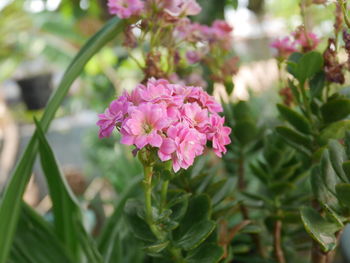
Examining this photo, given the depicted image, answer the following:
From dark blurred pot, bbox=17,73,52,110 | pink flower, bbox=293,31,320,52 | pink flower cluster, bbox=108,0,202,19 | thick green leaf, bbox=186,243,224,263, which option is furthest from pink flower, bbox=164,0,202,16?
dark blurred pot, bbox=17,73,52,110

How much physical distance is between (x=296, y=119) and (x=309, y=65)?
0.17ft

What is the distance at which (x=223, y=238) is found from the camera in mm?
391

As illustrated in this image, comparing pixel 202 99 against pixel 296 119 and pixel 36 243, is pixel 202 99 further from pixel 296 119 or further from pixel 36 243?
pixel 36 243

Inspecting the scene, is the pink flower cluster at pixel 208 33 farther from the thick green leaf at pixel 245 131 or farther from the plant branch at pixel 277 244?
the plant branch at pixel 277 244

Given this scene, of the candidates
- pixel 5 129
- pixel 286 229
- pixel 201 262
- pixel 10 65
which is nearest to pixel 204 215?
pixel 201 262

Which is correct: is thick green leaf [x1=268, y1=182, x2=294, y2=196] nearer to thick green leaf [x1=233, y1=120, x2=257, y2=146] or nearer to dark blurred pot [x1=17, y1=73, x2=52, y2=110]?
thick green leaf [x1=233, y1=120, x2=257, y2=146]

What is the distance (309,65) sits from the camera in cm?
33

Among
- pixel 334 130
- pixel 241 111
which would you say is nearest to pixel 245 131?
pixel 241 111

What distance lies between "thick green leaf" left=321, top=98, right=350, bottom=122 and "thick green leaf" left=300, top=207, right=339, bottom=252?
85 mm

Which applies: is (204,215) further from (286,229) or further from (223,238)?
(286,229)

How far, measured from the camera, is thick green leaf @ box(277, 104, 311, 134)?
351 mm

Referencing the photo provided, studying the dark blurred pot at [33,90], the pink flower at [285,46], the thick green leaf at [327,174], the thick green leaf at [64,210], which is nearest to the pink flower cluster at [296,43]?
the pink flower at [285,46]

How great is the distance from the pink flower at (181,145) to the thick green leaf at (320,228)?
3.9 inches

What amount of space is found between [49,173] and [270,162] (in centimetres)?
24
